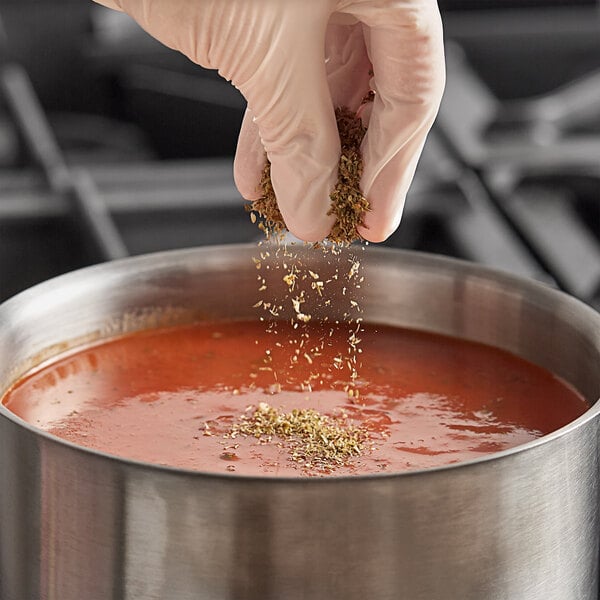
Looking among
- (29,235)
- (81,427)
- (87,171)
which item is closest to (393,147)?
(81,427)

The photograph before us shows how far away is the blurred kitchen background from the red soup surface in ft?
1.34

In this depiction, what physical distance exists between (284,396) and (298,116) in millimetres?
357

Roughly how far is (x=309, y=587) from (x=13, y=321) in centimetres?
49

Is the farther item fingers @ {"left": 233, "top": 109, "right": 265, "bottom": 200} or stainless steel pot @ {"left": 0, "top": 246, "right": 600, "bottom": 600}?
fingers @ {"left": 233, "top": 109, "right": 265, "bottom": 200}

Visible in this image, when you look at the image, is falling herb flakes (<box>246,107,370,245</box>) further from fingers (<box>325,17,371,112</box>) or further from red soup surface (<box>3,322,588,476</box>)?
red soup surface (<box>3,322,588,476</box>)

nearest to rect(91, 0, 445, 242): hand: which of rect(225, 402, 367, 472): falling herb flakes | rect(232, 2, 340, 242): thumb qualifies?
rect(232, 2, 340, 242): thumb

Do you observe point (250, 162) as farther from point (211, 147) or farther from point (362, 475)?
point (211, 147)

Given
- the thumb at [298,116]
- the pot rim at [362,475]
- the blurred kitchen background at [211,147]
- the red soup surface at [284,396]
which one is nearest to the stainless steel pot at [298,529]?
the pot rim at [362,475]

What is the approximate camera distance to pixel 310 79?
3.02 ft

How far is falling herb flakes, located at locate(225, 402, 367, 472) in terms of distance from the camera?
102 cm

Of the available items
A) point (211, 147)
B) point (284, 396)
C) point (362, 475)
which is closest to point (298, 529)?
point (362, 475)

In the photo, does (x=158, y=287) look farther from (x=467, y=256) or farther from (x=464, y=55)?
Result: (x=464, y=55)

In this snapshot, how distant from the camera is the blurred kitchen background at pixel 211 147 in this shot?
72.5 inches

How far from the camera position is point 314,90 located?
3.06 ft
